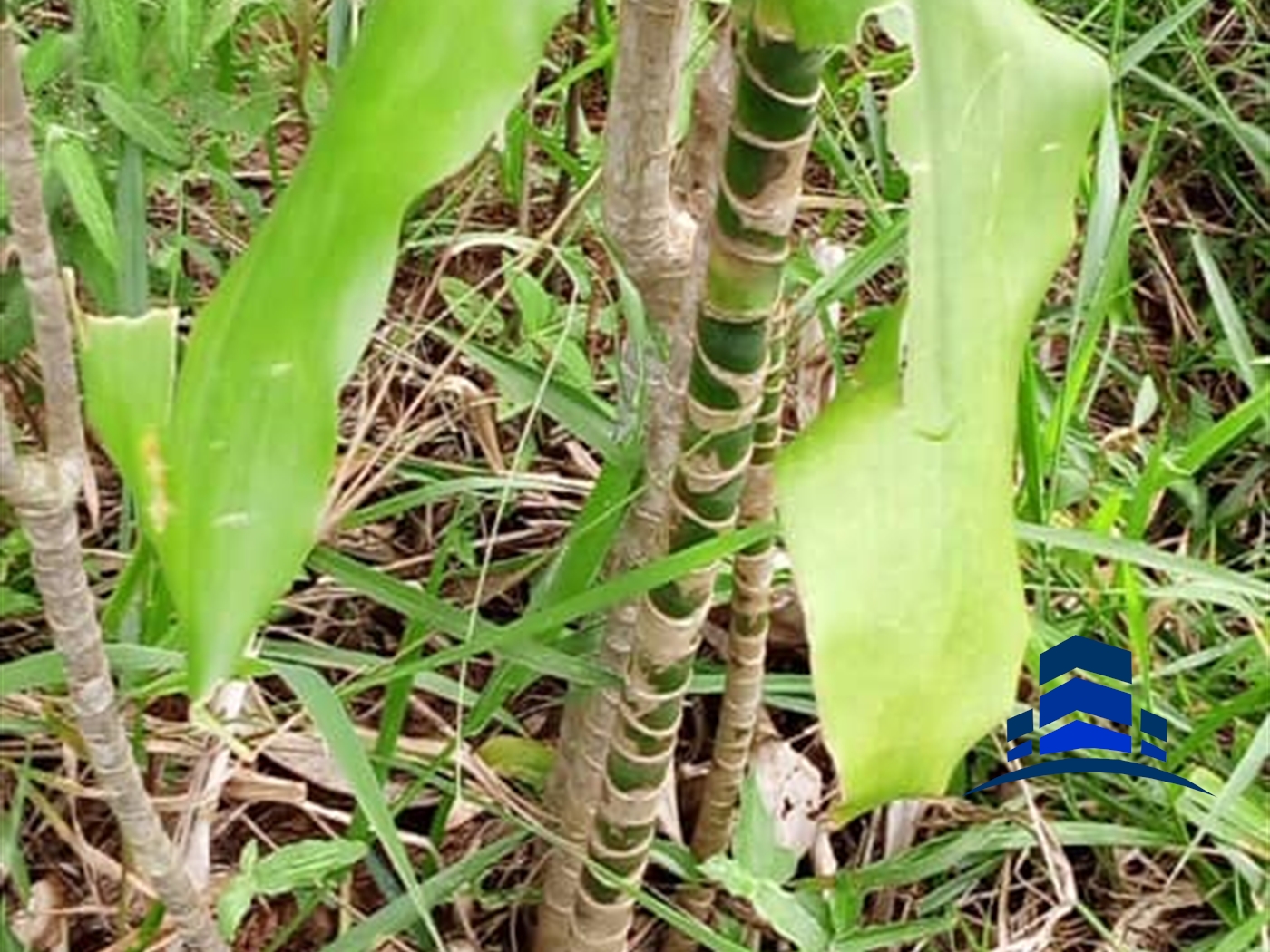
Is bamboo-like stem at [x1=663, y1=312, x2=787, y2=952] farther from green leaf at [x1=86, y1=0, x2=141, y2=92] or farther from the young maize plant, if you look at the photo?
green leaf at [x1=86, y1=0, x2=141, y2=92]

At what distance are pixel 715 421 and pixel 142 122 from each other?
1.13 ft

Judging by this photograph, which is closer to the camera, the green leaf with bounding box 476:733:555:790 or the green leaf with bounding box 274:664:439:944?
the green leaf with bounding box 274:664:439:944

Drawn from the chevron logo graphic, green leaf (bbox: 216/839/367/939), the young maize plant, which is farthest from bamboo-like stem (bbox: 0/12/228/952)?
the chevron logo graphic

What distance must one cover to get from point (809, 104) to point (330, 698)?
0.33m

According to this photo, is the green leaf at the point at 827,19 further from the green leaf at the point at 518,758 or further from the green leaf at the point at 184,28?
the green leaf at the point at 518,758

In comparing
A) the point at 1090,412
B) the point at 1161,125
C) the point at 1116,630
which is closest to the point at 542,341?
the point at 1116,630

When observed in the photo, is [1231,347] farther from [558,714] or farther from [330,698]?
[330,698]

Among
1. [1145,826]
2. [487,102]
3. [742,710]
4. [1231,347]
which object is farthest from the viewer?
[1231,347]

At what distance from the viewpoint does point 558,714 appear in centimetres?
116

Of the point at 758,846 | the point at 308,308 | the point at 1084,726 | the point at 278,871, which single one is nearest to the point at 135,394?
the point at 308,308

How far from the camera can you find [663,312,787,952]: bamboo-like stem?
92cm

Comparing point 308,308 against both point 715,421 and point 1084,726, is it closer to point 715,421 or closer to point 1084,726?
point 715,421

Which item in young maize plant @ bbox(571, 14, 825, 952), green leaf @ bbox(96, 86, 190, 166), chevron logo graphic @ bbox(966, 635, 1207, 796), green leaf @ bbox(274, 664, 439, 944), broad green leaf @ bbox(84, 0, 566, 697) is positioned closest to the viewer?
broad green leaf @ bbox(84, 0, 566, 697)

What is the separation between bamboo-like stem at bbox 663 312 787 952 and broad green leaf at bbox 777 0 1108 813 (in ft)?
0.83
